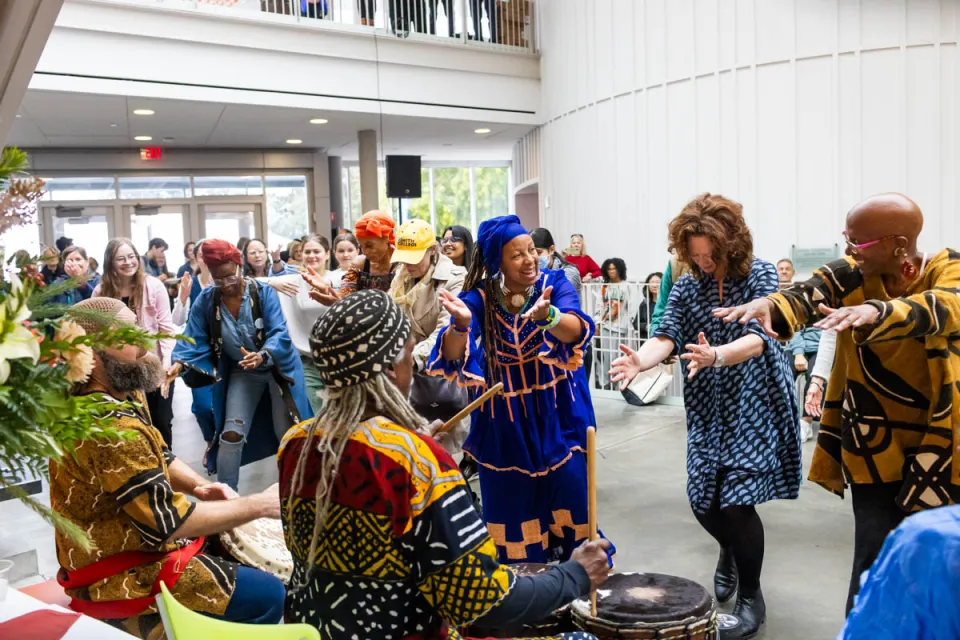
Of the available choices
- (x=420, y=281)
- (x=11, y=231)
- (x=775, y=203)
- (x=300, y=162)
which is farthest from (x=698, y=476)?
(x=300, y=162)

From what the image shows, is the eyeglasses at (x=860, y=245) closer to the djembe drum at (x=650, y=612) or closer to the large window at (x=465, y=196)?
the djembe drum at (x=650, y=612)

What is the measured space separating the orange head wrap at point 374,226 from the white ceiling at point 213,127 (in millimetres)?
7482

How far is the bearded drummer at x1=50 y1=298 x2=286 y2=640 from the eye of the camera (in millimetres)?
2453

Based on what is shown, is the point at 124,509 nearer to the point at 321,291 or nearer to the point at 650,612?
the point at 650,612

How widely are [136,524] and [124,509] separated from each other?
0.06 m

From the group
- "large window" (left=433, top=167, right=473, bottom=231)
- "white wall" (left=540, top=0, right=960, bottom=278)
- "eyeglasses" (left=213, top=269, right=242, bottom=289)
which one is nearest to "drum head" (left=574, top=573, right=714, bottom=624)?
"eyeglasses" (left=213, top=269, right=242, bottom=289)

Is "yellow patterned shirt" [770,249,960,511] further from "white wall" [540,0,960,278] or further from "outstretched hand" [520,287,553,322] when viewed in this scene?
"white wall" [540,0,960,278]

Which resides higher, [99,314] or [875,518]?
[99,314]

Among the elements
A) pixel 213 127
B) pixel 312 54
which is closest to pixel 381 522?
pixel 312 54

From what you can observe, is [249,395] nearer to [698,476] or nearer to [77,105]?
[698,476]

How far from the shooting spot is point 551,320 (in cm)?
332

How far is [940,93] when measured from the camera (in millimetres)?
10594

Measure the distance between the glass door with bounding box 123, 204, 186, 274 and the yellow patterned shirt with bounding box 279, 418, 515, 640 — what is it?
15.2 meters

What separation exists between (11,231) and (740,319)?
7.09 ft
